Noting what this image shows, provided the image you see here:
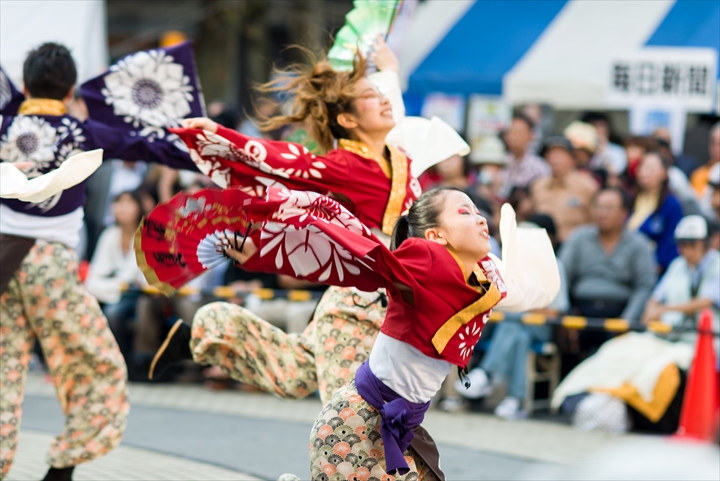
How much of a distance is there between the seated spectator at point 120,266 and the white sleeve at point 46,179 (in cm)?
481

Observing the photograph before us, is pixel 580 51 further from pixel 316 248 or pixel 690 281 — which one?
pixel 316 248

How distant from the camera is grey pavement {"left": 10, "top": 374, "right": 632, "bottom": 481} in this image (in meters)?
5.82

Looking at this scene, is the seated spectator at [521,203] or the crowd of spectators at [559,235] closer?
the crowd of spectators at [559,235]

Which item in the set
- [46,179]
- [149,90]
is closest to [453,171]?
[149,90]

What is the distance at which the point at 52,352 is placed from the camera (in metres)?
4.95

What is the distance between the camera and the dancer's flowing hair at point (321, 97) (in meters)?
4.66

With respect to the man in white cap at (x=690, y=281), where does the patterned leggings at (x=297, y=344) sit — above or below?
above

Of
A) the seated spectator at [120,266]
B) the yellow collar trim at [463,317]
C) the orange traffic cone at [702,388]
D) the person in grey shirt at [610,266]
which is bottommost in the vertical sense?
the seated spectator at [120,266]

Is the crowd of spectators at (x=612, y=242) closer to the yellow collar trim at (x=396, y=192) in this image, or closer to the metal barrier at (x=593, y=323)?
the metal barrier at (x=593, y=323)

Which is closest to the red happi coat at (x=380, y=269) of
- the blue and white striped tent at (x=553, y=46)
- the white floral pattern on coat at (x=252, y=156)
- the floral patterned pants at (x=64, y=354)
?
the white floral pattern on coat at (x=252, y=156)

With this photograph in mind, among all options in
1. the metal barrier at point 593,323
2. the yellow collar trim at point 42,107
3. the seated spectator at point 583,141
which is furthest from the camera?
the seated spectator at point 583,141

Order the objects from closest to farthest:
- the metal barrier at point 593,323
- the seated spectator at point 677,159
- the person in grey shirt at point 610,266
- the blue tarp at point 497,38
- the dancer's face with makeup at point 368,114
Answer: the dancer's face with makeup at point 368,114
the metal barrier at point 593,323
the person in grey shirt at point 610,266
the seated spectator at point 677,159
the blue tarp at point 497,38

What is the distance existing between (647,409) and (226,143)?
13.5 feet

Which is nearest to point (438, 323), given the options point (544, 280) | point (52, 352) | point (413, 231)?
point (413, 231)
